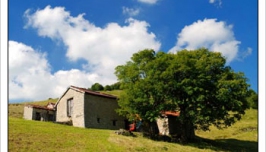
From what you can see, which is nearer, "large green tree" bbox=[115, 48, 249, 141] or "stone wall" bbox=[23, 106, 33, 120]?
"large green tree" bbox=[115, 48, 249, 141]

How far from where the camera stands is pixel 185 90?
1730 inches

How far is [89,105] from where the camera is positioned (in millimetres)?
48844

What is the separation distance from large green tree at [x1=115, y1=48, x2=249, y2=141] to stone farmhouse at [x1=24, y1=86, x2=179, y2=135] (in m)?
3.38

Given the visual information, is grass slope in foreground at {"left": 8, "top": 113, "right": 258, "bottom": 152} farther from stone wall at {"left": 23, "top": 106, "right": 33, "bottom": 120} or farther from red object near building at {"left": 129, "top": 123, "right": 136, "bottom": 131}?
stone wall at {"left": 23, "top": 106, "right": 33, "bottom": 120}

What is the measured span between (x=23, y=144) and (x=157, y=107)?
20.3 meters

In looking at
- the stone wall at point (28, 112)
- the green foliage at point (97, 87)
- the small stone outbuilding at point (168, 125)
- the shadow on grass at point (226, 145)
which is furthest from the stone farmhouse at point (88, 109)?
the green foliage at point (97, 87)

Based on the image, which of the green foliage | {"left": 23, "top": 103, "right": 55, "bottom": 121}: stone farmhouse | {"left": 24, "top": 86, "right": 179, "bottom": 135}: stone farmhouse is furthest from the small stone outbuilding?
the green foliage

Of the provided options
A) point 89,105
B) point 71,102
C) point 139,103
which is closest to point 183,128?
point 139,103

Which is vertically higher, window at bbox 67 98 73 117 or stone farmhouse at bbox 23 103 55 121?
window at bbox 67 98 73 117

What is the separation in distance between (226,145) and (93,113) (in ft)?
67.7

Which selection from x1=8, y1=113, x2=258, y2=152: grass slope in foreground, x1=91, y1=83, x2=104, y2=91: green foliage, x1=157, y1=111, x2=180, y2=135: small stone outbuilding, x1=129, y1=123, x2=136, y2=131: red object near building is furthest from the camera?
x1=91, y1=83, x2=104, y2=91: green foliage

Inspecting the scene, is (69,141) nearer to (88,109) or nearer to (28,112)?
(88,109)

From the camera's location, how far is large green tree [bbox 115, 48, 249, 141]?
4375cm
